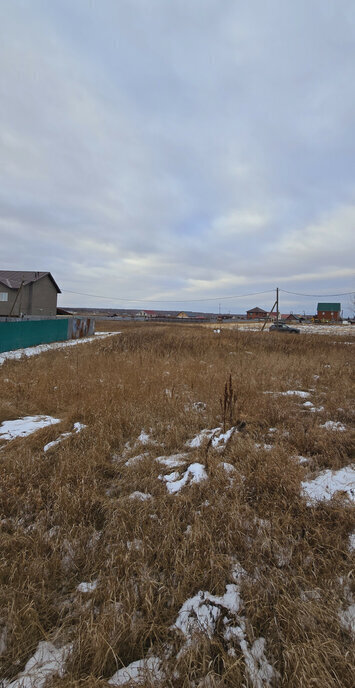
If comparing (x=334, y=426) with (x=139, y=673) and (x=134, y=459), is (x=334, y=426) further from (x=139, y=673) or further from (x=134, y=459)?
(x=139, y=673)

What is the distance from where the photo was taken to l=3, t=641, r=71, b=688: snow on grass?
4.06ft

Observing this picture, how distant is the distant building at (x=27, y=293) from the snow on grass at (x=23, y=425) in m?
40.7

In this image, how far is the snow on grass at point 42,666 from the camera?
4.06 ft

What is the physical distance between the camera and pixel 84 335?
1009 inches

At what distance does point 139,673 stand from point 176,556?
61 cm

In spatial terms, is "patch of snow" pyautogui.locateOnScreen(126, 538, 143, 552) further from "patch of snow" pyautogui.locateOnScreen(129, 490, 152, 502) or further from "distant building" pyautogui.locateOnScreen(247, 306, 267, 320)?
"distant building" pyautogui.locateOnScreen(247, 306, 267, 320)

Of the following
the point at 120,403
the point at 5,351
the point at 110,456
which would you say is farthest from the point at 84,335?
the point at 110,456

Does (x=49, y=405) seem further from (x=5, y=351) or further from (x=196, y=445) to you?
(x=5, y=351)

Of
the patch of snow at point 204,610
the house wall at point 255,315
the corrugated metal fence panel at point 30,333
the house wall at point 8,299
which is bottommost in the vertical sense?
the patch of snow at point 204,610

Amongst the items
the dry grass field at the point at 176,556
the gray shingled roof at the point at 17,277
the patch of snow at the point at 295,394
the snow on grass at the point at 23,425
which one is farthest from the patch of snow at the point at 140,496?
the gray shingled roof at the point at 17,277

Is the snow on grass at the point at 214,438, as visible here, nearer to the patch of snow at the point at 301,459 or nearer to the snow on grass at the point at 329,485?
the patch of snow at the point at 301,459

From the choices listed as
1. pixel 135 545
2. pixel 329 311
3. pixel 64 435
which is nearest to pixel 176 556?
pixel 135 545

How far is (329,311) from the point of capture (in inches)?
3898

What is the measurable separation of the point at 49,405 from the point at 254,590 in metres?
4.85
